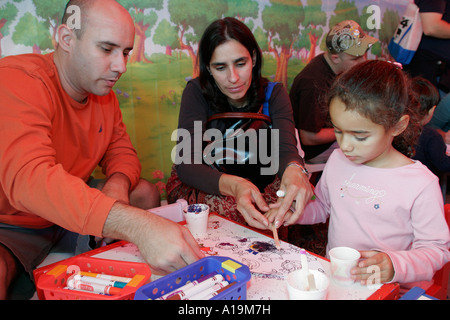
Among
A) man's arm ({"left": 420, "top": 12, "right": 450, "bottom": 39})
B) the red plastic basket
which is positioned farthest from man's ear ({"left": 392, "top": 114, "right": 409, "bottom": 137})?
man's arm ({"left": 420, "top": 12, "right": 450, "bottom": 39})

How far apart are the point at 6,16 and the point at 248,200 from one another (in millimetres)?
2009

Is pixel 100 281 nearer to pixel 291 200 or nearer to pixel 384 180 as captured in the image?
pixel 291 200

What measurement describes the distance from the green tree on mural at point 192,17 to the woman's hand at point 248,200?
5.30 feet

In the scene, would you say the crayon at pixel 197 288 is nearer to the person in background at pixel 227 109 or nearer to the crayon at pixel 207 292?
the crayon at pixel 207 292

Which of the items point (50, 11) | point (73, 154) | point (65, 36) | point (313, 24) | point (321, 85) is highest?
point (313, 24)

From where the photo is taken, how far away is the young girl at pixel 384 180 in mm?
1185

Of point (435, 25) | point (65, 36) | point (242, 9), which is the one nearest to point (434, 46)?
point (435, 25)

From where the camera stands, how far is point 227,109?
2.01 meters

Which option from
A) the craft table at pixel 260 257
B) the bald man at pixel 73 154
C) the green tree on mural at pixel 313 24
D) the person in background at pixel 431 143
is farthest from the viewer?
the green tree on mural at pixel 313 24

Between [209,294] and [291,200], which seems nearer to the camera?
[209,294]

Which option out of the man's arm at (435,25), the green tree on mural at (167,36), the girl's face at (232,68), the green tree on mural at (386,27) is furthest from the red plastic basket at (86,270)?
the green tree on mural at (386,27)

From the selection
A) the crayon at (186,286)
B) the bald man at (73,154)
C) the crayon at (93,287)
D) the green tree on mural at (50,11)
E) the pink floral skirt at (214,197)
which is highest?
the green tree on mural at (50,11)

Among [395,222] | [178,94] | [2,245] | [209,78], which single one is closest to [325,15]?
[178,94]
